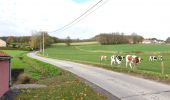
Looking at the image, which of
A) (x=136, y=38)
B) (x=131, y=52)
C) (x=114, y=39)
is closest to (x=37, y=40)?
(x=114, y=39)

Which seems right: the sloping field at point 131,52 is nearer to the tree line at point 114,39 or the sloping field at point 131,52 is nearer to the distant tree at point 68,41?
the tree line at point 114,39

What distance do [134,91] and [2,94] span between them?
639cm

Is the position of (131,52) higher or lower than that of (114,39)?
lower

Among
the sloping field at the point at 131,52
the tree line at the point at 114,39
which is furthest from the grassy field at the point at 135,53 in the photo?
the tree line at the point at 114,39

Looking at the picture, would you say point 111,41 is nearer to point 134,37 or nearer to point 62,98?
point 134,37

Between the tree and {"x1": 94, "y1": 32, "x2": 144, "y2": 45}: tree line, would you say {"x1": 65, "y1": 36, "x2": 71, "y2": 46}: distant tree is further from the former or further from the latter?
{"x1": 94, "y1": 32, "x2": 144, "y2": 45}: tree line

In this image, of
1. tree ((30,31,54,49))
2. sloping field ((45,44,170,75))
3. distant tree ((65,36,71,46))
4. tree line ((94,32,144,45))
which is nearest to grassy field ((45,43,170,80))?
sloping field ((45,44,170,75))

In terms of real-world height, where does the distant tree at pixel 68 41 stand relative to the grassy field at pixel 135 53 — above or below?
above

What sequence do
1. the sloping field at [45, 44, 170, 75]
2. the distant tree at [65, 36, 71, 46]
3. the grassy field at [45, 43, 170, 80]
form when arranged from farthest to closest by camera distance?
the distant tree at [65, 36, 71, 46] < the sloping field at [45, 44, 170, 75] < the grassy field at [45, 43, 170, 80]

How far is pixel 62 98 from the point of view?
50.8ft

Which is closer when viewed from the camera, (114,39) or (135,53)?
(135,53)

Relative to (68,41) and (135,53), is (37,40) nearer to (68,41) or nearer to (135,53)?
(68,41)

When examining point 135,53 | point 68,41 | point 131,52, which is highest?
point 68,41

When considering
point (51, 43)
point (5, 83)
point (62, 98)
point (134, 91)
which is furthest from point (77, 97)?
point (51, 43)
